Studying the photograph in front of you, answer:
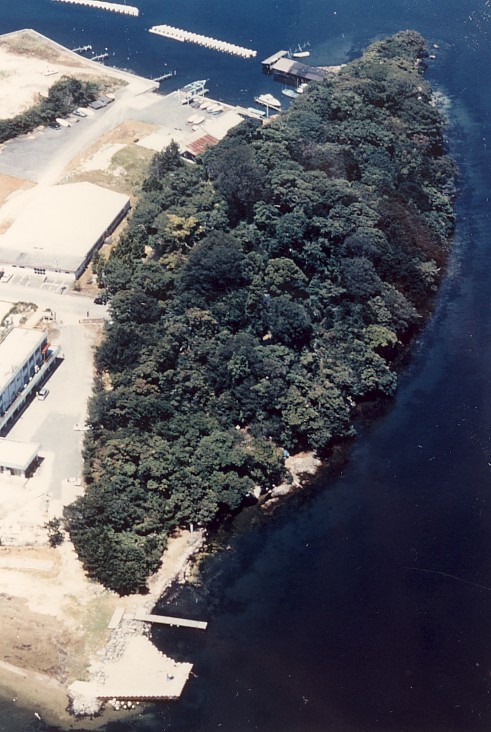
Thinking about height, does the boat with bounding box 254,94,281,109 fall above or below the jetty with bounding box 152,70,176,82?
below

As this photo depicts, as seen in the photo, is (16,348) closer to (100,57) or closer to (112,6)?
(100,57)

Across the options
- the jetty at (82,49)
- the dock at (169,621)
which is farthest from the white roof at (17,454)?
the jetty at (82,49)

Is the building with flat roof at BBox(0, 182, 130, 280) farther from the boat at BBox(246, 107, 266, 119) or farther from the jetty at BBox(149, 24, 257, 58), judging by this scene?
the jetty at BBox(149, 24, 257, 58)

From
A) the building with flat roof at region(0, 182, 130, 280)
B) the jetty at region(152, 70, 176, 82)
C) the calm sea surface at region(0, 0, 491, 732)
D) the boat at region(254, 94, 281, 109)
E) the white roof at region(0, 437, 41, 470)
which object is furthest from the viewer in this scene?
the jetty at region(152, 70, 176, 82)

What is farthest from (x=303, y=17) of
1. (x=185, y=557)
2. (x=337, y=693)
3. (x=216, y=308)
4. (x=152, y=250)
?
(x=337, y=693)

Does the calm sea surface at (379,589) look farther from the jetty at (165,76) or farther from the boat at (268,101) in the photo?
the jetty at (165,76)

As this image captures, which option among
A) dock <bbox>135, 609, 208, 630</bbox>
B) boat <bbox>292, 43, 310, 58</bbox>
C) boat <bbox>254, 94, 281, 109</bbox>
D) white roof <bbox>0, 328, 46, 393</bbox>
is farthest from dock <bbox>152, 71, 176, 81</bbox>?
dock <bbox>135, 609, 208, 630</bbox>
